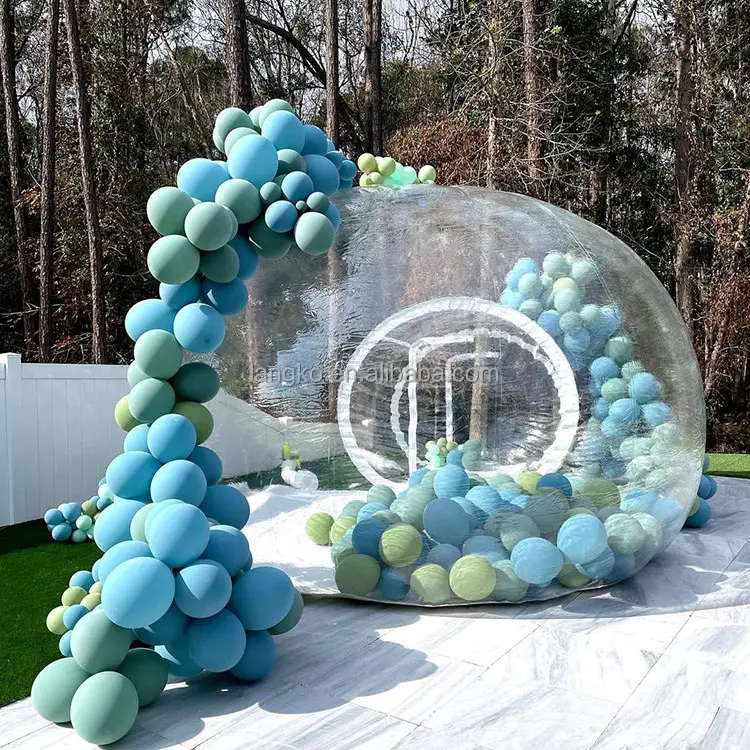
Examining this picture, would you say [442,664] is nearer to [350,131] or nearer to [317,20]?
[350,131]

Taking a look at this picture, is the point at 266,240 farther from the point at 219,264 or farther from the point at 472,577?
the point at 472,577

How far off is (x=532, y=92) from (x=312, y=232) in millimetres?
7243

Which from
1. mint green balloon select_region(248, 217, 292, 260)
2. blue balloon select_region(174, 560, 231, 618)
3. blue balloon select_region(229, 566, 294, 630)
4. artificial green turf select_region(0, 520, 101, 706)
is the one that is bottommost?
artificial green turf select_region(0, 520, 101, 706)

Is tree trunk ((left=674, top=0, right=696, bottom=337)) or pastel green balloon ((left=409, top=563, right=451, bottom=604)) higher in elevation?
tree trunk ((left=674, top=0, right=696, bottom=337))

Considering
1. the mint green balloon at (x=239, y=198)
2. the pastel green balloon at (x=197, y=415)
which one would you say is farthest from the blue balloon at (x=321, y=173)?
the pastel green balloon at (x=197, y=415)

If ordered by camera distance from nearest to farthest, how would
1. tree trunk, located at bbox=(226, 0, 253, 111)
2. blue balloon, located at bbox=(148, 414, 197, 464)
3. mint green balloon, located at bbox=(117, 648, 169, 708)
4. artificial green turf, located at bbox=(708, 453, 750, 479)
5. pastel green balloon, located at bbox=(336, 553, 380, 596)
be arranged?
mint green balloon, located at bbox=(117, 648, 169, 708) < blue balloon, located at bbox=(148, 414, 197, 464) < pastel green balloon, located at bbox=(336, 553, 380, 596) < artificial green turf, located at bbox=(708, 453, 750, 479) < tree trunk, located at bbox=(226, 0, 253, 111)

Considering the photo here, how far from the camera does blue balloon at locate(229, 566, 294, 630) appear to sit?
2688 millimetres

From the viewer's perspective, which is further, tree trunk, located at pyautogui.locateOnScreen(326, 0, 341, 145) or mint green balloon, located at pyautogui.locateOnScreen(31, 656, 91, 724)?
tree trunk, located at pyautogui.locateOnScreen(326, 0, 341, 145)

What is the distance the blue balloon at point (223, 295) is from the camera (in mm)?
3064

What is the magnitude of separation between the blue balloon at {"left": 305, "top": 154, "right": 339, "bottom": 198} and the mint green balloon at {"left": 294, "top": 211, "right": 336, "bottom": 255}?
243mm

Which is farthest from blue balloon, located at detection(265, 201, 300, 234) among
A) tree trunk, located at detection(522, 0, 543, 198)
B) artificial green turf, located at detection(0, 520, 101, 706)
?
tree trunk, located at detection(522, 0, 543, 198)

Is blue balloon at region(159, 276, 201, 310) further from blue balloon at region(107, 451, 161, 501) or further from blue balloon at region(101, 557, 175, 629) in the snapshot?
blue balloon at region(101, 557, 175, 629)

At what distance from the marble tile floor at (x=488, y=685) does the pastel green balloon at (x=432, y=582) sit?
9 cm

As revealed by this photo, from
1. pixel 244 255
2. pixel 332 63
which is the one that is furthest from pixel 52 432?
pixel 332 63
